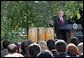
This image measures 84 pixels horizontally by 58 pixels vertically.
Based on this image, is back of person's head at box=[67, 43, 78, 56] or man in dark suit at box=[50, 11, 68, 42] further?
man in dark suit at box=[50, 11, 68, 42]

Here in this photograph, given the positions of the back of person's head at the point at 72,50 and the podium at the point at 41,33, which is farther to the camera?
the podium at the point at 41,33

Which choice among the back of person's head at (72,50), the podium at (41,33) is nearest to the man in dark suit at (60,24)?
the podium at (41,33)

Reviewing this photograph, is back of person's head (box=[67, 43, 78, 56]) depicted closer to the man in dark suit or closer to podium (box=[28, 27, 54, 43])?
the man in dark suit

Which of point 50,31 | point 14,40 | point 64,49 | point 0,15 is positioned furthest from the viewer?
point 50,31

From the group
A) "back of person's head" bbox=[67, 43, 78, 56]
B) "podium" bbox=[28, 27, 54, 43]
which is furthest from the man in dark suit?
"back of person's head" bbox=[67, 43, 78, 56]

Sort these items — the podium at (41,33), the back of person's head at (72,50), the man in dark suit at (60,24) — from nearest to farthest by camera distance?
the back of person's head at (72,50), the man in dark suit at (60,24), the podium at (41,33)

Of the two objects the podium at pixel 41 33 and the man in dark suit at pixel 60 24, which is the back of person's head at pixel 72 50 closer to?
the man in dark suit at pixel 60 24

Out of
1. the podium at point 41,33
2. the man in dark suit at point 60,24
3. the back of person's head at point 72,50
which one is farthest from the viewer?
the podium at point 41,33

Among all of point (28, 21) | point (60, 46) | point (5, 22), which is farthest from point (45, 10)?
point (60, 46)

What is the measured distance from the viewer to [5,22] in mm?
7516

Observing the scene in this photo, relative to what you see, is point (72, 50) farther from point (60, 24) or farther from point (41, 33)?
point (41, 33)

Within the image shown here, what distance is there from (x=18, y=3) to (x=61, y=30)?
169cm

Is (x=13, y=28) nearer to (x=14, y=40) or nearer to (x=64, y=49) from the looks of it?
(x=14, y=40)

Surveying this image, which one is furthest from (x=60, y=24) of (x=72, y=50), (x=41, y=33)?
(x=72, y=50)
